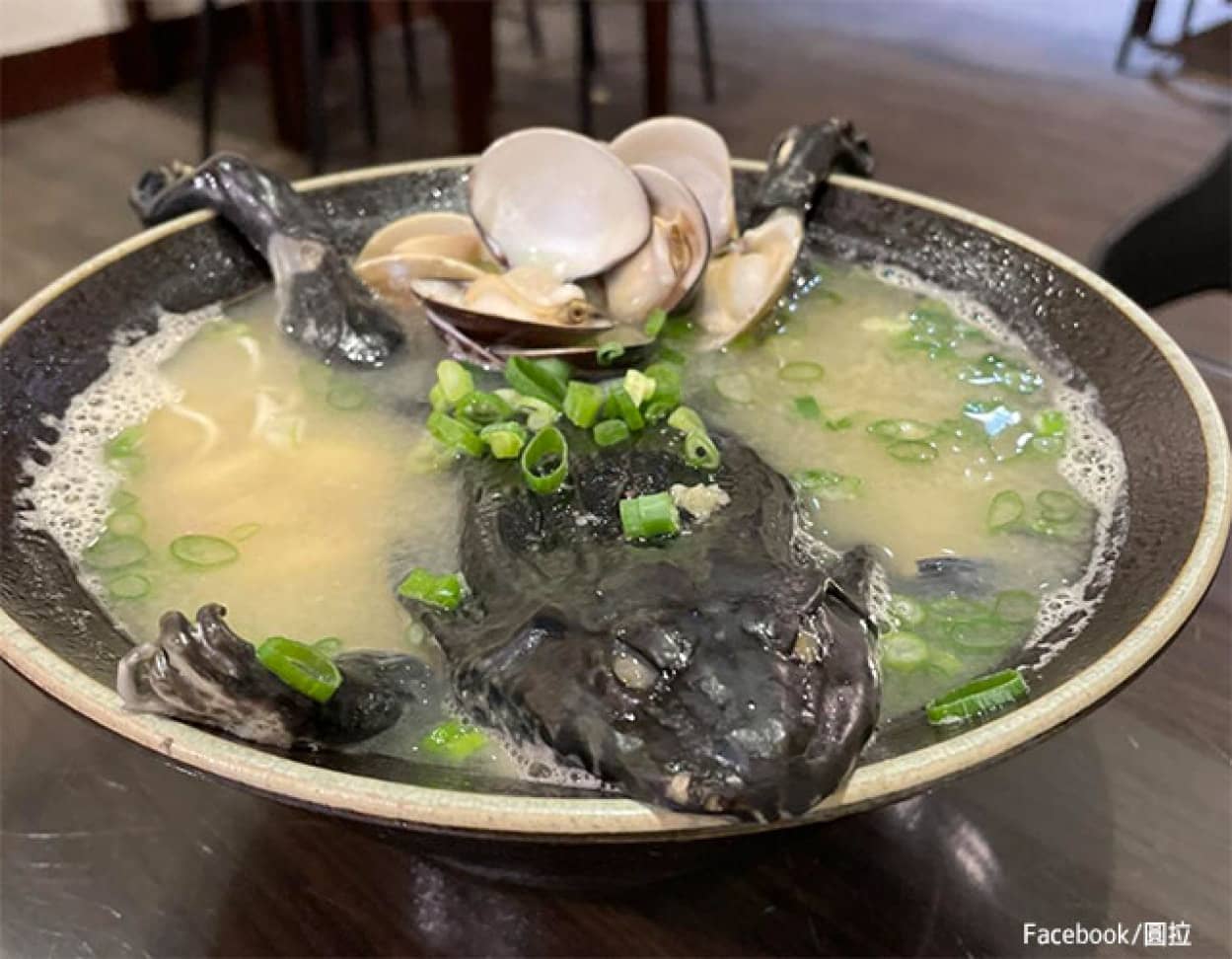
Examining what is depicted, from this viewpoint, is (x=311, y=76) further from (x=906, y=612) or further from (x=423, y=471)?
(x=906, y=612)

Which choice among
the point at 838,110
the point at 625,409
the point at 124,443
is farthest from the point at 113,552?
the point at 838,110

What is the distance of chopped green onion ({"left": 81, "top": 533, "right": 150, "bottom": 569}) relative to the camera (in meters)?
1.19

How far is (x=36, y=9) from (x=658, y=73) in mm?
2285

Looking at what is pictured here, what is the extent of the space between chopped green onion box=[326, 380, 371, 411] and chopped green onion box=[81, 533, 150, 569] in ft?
1.13

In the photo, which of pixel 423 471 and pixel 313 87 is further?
pixel 313 87

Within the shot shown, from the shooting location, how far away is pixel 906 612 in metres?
1.12

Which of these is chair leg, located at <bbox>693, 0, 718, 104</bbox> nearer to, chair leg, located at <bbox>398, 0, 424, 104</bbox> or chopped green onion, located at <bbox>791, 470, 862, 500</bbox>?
chair leg, located at <bbox>398, 0, 424, 104</bbox>

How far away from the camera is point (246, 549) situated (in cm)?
123

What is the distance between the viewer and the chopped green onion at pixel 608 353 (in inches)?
57.4

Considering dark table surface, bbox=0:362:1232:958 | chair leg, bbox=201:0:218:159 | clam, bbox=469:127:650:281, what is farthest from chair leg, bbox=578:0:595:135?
dark table surface, bbox=0:362:1232:958

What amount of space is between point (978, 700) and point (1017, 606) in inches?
9.7

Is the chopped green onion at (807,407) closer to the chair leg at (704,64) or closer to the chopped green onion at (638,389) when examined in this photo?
the chopped green onion at (638,389)

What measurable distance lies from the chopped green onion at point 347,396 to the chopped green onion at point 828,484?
0.58 metres

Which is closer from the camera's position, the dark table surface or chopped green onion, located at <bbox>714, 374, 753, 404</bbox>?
the dark table surface
